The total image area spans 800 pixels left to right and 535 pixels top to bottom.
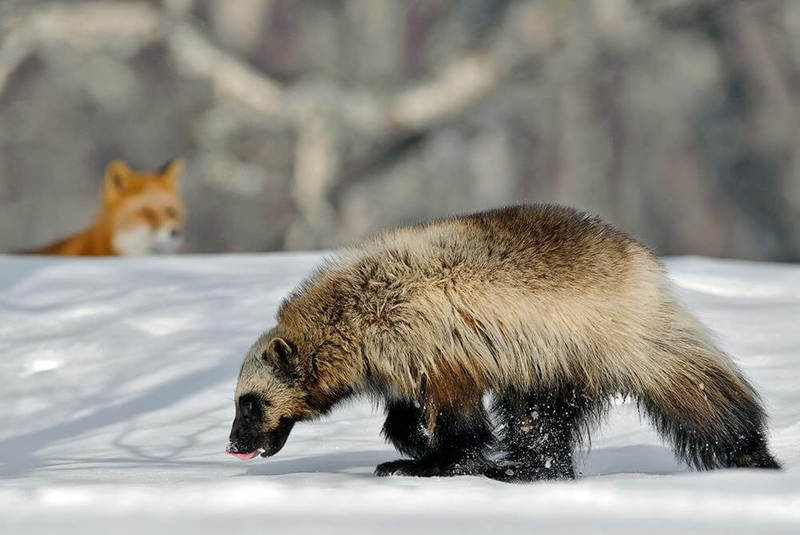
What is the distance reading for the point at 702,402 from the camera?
299 centimetres

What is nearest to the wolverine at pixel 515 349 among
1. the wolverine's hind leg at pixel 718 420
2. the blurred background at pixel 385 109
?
the wolverine's hind leg at pixel 718 420

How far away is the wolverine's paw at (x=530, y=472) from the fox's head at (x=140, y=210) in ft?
18.6

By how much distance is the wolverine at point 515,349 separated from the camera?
118 inches

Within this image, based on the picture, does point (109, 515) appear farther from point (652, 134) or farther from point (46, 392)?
point (652, 134)

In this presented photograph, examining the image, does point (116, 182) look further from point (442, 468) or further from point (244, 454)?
point (442, 468)

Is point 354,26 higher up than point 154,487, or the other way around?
point 354,26

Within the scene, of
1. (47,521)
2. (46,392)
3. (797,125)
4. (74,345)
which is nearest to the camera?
(47,521)

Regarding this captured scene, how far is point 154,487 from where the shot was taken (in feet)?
8.18

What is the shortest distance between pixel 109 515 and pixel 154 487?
233 mm

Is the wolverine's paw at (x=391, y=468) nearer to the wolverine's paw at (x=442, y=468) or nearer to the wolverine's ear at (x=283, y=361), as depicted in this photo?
the wolverine's paw at (x=442, y=468)

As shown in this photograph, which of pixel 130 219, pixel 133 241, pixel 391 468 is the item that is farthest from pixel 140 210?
pixel 391 468

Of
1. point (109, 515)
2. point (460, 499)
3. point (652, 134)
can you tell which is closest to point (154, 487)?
point (109, 515)

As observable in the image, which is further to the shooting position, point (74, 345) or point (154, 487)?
point (74, 345)

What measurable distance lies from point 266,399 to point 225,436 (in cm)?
74
